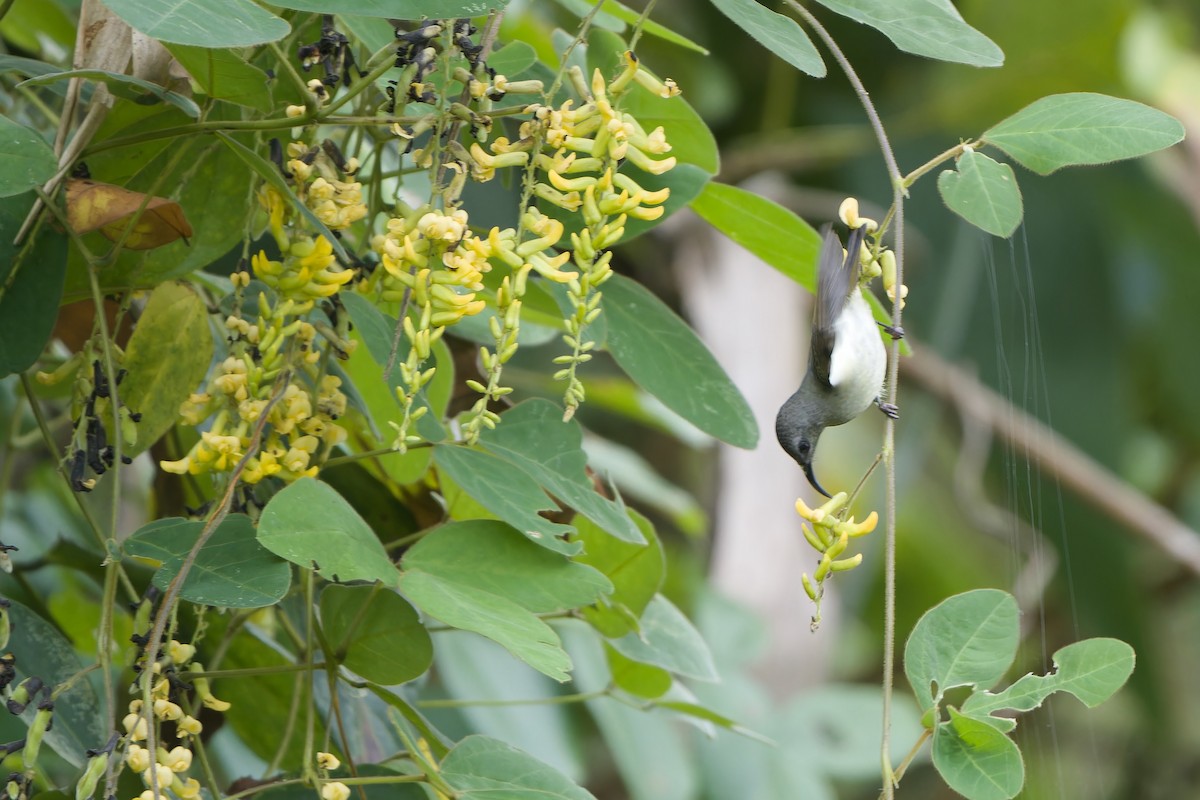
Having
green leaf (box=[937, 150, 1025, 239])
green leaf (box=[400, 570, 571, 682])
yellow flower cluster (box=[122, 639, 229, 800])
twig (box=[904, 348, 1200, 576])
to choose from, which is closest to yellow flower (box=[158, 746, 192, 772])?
yellow flower cluster (box=[122, 639, 229, 800])

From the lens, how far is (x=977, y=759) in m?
0.57

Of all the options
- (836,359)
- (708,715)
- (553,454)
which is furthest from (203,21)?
(708,715)

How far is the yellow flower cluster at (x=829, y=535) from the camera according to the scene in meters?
0.54

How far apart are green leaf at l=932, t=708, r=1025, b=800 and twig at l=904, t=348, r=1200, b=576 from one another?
66.7 inches

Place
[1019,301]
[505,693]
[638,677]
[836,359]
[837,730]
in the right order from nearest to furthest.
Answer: [836,359] < [638,677] < [505,693] < [837,730] < [1019,301]

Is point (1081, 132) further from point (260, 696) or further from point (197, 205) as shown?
point (260, 696)

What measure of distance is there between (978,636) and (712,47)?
2.22 m

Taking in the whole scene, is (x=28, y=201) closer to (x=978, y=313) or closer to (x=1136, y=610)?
(x=978, y=313)

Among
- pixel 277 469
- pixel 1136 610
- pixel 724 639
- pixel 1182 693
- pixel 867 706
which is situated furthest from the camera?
pixel 1182 693

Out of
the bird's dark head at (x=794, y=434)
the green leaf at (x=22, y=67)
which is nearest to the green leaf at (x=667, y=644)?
the bird's dark head at (x=794, y=434)

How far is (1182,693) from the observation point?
3781mm

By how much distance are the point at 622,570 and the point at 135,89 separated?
0.39 metres

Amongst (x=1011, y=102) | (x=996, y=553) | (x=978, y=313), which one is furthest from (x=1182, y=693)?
(x=1011, y=102)

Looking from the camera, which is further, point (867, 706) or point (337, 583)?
point (867, 706)
